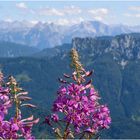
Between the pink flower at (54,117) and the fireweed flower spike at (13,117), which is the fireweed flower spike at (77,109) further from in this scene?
the fireweed flower spike at (13,117)

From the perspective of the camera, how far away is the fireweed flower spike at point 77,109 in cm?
737

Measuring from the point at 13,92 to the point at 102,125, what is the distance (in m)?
1.57

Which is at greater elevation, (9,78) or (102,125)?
(9,78)

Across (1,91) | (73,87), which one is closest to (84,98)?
(73,87)

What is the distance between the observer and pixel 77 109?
755cm

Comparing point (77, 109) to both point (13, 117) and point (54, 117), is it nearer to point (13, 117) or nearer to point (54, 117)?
point (54, 117)

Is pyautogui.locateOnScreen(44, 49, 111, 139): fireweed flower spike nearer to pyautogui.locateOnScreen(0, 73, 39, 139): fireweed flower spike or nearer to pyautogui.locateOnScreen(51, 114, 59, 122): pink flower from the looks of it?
pyautogui.locateOnScreen(51, 114, 59, 122): pink flower

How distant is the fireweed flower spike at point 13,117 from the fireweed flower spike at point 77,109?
1.38ft

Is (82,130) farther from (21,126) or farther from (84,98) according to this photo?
(21,126)

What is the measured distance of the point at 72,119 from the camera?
7508 mm

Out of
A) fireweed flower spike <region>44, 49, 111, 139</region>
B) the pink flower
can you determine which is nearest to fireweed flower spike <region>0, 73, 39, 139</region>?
fireweed flower spike <region>44, 49, 111, 139</region>

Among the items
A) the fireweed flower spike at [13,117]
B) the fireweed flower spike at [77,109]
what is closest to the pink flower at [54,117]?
the fireweed flower spike at [77,109]

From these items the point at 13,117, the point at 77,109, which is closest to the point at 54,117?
the point at 77,109

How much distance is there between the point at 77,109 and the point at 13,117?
1155mm
